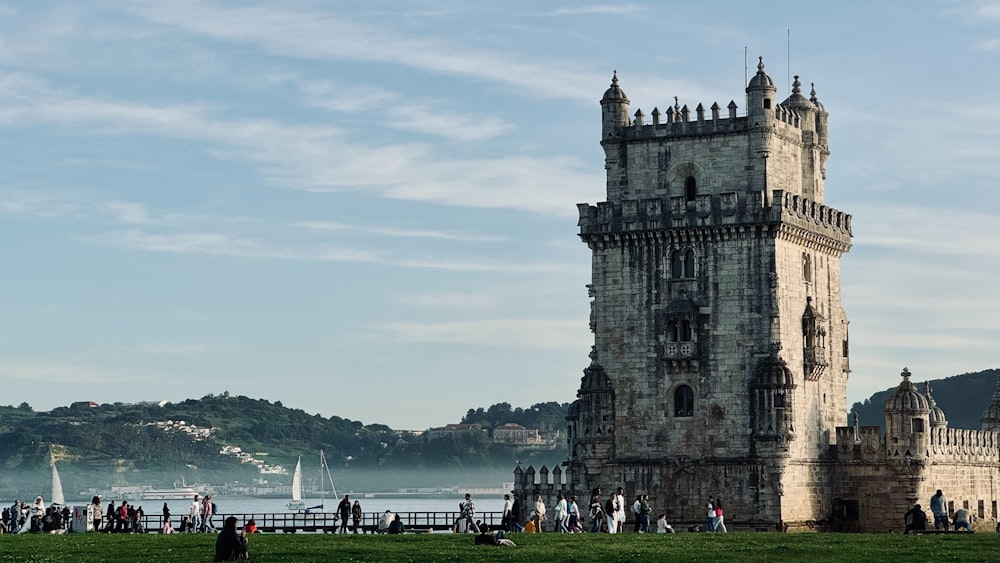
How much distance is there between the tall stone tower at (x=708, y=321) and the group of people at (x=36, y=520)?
81.5 ft

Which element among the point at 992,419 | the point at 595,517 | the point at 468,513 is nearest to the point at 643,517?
the point at 595,517

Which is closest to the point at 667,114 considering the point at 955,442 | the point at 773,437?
the point at 773,437

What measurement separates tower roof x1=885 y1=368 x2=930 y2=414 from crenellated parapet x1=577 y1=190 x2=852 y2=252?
7.90 m

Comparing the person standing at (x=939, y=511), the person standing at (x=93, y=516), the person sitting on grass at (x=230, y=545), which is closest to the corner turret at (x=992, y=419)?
the person standing at (x=939, y=511)

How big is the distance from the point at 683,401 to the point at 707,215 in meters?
8.79

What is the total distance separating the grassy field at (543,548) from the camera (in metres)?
61.2

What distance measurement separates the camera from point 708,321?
89875mm

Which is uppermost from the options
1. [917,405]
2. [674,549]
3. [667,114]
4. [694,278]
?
[667,114]

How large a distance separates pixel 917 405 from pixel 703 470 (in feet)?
36.4

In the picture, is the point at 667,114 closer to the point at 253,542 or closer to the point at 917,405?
the point at 917,405

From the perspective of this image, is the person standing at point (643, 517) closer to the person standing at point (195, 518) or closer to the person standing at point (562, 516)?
the person standing at point (562, 516)

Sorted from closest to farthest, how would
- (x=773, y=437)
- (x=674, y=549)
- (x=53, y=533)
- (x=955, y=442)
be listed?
(x=674, y=549) < (x=53, y=533) < (x=773, y=437) < (x=955, y=442)

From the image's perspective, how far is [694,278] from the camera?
297 ft

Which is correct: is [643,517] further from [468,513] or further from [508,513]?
[468,513]
